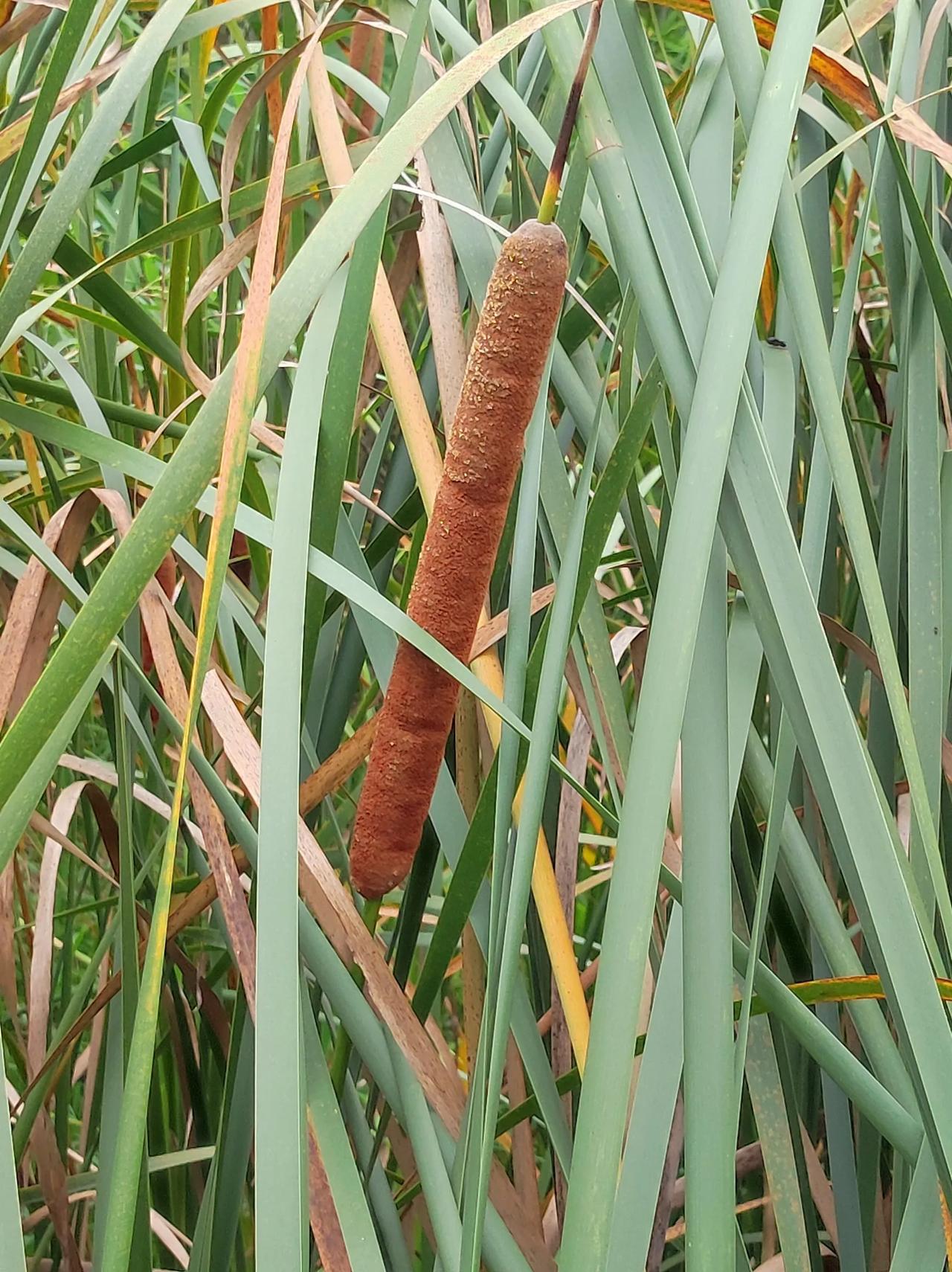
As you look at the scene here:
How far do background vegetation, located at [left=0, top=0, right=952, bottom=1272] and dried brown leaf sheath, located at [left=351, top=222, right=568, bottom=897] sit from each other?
2 cm

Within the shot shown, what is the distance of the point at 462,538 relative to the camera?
40cm

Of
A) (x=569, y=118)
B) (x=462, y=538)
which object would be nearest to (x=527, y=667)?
(x=462, y=538)

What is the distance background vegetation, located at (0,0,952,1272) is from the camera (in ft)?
1.05

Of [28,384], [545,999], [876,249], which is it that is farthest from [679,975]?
[876,249]

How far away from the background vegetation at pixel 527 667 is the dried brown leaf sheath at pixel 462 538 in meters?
0.02

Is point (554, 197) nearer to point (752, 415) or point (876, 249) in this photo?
point (752, 415)

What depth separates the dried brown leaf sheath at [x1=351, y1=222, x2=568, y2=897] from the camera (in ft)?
1.23

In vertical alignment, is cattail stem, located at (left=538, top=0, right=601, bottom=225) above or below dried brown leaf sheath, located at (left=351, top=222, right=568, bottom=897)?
above

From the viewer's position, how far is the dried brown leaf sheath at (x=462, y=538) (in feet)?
1.23

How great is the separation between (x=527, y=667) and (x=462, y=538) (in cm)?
11

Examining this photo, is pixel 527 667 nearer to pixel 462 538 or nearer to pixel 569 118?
pixel 462 538

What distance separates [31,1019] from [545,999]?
314 mm

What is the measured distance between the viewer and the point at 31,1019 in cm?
69

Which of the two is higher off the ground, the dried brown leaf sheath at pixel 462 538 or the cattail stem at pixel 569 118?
the cattail stem at pixel 569 118
